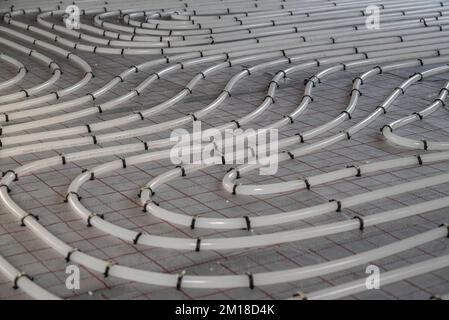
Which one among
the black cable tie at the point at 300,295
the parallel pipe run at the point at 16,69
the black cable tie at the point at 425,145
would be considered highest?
the parallel pipe run at the point at 16,69

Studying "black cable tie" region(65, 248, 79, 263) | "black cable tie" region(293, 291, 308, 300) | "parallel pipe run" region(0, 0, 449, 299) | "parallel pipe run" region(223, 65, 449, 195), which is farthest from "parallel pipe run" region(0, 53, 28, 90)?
"black cable tie" region(293, 291, 308, 300)

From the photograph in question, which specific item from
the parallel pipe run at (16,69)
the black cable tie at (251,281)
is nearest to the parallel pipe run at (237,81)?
the black cable tie at (251,281)

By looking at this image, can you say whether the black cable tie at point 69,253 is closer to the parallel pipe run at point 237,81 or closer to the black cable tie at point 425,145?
the parallel pipe run at point 237,81

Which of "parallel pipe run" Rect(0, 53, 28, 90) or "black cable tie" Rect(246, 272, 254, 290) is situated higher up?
"parallel pipe run" Rect(0, 53, 28, 90)

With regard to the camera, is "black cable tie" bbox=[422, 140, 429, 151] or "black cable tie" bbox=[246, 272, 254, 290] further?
"black cable tie" bbox=[422, 140, 429, 151]

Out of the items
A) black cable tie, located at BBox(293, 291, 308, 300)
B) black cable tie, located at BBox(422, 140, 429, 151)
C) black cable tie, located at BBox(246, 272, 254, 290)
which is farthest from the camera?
black cable tie, located at BBox(422, 140, 429, 151)

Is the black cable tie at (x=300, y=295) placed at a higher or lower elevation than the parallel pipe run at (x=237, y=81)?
lower

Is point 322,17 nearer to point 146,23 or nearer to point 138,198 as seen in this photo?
point 146,23

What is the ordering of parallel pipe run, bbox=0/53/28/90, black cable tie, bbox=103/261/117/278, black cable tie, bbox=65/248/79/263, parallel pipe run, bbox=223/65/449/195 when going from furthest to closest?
parallel pipe run, bbox=0/53/28/90 < parallel pipe run, bbox=223/65/449/195 < black cable tie, bbox=65/248/79/263 < black cable tie, bbox=103/261/117/278

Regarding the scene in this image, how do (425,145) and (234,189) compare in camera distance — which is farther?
(425,145)

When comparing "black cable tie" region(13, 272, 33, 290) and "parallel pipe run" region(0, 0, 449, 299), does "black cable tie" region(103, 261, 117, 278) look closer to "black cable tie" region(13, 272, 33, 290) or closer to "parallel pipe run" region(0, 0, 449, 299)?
"parallel pipe run" region(0, 0, 449, 299)

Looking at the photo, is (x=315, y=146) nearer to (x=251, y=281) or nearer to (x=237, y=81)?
(x=237, y=81)

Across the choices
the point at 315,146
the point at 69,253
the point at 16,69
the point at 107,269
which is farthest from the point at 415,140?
the point at 16,69

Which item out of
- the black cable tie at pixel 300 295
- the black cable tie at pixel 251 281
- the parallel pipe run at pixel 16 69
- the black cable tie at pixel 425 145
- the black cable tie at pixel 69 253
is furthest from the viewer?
the parallel pipe run at pixel 16 69
